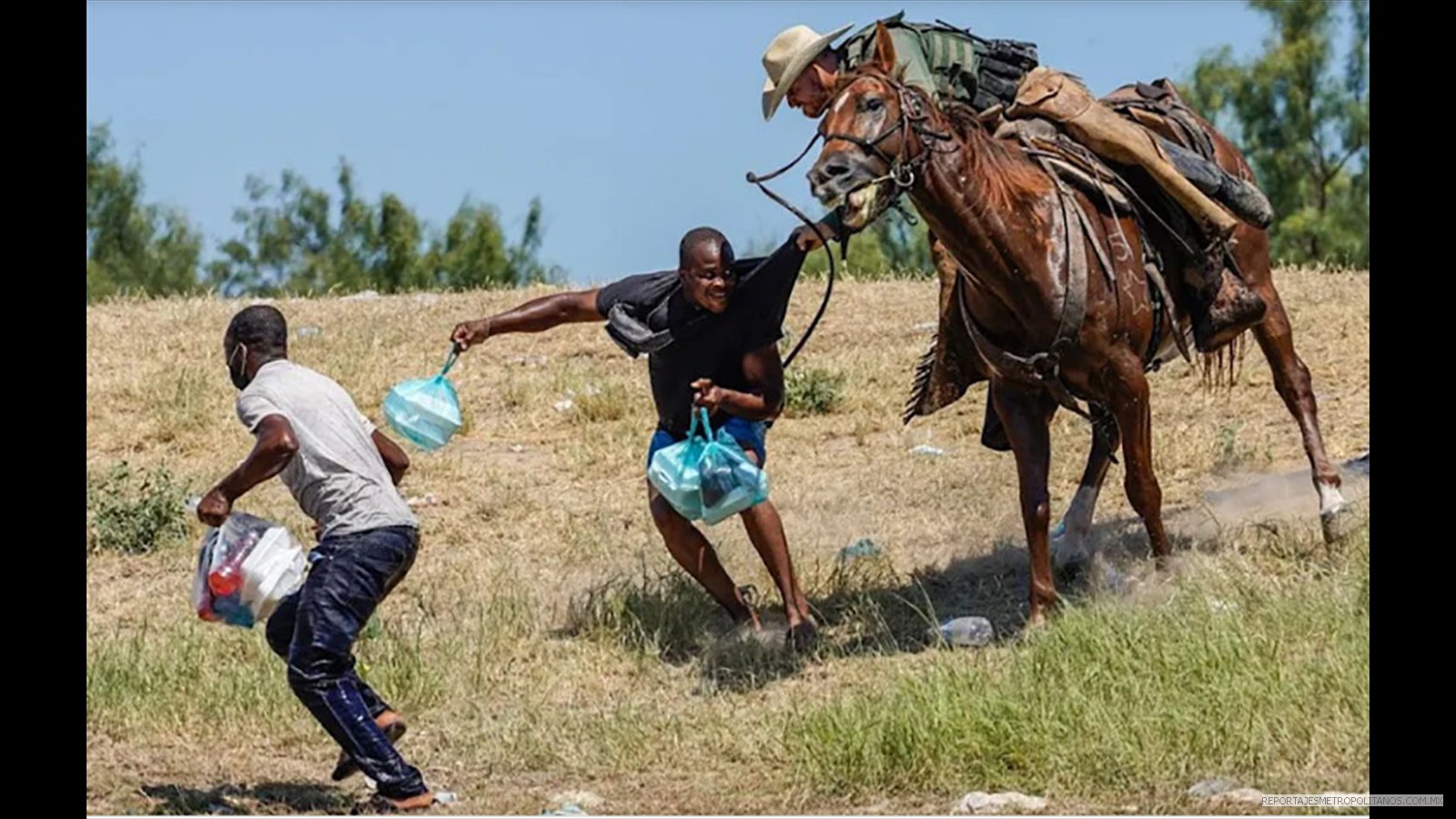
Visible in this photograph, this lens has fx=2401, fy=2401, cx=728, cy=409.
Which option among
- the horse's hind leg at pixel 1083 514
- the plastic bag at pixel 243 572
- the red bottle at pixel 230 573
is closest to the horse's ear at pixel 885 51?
the horse's hind leg at pixel 1083 514

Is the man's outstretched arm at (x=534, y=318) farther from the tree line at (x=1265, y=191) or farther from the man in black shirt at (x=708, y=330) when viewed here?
the tree line at (x=1265, y=191)

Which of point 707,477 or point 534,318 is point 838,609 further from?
point 534,318

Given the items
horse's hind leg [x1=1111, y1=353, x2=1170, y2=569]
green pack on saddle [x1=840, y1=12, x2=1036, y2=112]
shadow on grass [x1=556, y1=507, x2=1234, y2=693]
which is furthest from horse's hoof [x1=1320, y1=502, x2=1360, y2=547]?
green pack on saddle [x1=840, y1=12, x2=1036, y2=112]

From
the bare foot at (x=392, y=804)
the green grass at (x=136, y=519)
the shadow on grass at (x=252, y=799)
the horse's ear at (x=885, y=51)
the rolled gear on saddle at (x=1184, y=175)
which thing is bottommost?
the shadow on grass at (x=252, y=799)

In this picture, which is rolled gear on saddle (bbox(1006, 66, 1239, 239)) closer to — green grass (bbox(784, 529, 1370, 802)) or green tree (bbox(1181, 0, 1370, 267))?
green grass (bbox(784, 529, 1370, 802))

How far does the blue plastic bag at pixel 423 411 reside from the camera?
9211 millimetres

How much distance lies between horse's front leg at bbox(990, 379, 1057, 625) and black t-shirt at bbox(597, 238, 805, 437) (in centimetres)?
110

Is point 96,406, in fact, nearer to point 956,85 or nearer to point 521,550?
point 521,550

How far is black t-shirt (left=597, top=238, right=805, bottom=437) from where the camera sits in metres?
9.83

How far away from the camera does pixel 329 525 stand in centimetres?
820

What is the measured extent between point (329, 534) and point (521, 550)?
4007 mm

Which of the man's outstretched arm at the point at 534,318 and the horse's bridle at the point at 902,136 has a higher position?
the horse's bridle at the point at 902,136

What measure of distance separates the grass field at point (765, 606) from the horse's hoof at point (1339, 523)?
0.17 m

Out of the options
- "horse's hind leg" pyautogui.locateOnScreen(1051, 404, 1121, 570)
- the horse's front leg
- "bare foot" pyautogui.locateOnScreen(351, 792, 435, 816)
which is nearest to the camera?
"bare foot" pyautogui.locateOnScreen(351, 792, 435, 816)
